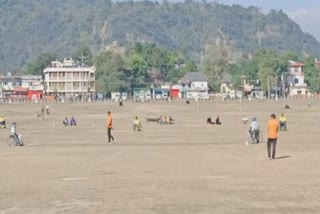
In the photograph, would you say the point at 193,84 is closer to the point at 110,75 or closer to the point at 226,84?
the point at 226,84

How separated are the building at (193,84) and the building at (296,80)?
18.9 m

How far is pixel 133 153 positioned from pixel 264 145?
19.9 feet

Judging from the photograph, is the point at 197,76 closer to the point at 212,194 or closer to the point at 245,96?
the point at 245,96

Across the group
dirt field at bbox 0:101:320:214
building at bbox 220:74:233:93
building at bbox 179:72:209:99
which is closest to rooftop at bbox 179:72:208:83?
building at bbox 179:72:209:99

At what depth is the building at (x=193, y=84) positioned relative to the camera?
17782cm

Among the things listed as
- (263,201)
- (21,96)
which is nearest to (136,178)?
(263,201)

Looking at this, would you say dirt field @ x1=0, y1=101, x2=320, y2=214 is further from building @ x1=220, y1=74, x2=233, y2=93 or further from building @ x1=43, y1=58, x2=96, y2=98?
building @ x1=220, y1=74, x2=233, y2=93

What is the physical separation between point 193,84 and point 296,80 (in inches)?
943

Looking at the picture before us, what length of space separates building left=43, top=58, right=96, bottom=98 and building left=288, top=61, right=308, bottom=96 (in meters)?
44.9

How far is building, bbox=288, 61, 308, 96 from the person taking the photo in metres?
186

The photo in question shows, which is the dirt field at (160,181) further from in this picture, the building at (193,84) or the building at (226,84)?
the building at (226,84)

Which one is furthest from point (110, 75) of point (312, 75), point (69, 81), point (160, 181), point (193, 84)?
point (160, 181)

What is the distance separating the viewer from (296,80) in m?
191

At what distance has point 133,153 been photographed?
90.8 feet
